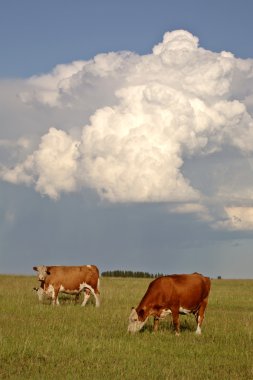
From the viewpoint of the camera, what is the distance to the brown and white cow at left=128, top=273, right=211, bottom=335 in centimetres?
1772

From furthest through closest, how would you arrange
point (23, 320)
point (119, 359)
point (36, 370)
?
point (23, 320)
point (119, 359)
point (36, 370)

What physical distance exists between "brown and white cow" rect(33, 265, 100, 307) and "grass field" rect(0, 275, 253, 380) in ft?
18.1

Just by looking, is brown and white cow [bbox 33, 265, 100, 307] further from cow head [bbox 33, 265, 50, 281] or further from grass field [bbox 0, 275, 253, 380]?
grass field [bbox 0, 275, 253, 380]

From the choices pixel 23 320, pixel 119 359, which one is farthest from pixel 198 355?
pixel 23 320

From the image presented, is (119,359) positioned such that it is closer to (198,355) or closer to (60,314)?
(198,355)

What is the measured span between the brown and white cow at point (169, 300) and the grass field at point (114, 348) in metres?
0.42

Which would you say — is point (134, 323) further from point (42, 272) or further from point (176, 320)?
point (42, 272)

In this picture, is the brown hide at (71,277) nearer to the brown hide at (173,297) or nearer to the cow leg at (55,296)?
the cow leg at (55,296)

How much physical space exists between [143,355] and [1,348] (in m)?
3.37

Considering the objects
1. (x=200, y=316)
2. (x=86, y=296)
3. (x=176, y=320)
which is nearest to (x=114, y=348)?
(x=176, y=320)

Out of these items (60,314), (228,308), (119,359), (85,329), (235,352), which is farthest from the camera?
(228,308)

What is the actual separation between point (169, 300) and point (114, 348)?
3.36 metres

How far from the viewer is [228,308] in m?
29.6

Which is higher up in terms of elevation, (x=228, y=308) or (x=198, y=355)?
(x=228, y=308)
